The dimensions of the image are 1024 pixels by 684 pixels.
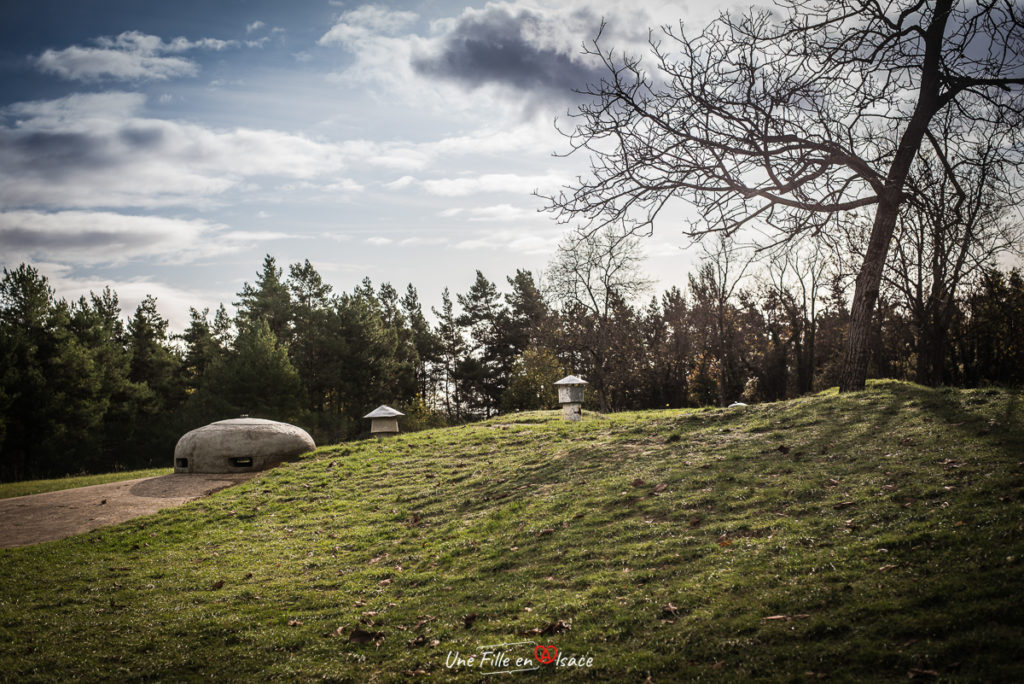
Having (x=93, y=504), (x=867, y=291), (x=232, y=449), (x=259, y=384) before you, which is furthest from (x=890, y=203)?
(x=259, y=384)

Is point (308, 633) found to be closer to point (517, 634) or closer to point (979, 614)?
point (517, 634)

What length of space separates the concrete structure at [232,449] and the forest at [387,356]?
19.5 metres

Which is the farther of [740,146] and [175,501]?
[175,501]

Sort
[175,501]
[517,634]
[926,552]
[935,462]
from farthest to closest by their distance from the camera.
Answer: [175,501]
[935,462]
[517,634]
[926,552]

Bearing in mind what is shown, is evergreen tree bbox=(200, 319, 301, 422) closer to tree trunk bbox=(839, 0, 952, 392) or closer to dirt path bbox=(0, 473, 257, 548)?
dirt path bbox=(0, 473, 257, 548)

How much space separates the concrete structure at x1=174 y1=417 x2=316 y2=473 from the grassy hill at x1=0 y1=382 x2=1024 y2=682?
218 inches

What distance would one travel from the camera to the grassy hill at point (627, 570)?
162 inches

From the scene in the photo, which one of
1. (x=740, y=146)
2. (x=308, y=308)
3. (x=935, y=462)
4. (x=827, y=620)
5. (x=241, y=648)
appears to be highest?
(x=308, y=308)

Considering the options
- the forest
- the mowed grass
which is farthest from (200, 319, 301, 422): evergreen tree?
the mowed grass

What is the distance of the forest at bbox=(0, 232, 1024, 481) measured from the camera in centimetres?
3400

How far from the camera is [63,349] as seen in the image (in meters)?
36.0

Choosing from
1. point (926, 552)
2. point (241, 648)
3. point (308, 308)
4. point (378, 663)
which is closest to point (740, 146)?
point (926, 552)

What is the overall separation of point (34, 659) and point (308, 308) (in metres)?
46.6

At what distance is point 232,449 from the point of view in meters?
17.3
